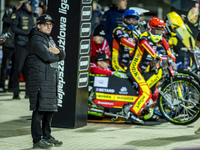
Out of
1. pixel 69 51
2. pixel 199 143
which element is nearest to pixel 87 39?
pixel 69 51

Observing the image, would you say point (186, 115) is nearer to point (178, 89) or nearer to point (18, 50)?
point (178, 89)

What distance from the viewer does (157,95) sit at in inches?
403

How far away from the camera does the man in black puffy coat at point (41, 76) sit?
741 centimetres

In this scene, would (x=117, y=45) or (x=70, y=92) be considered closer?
(x=70, y=92)

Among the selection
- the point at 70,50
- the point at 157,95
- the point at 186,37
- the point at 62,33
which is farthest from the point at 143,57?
the point at 186,37

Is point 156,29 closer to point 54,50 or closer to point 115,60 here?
point 115,60

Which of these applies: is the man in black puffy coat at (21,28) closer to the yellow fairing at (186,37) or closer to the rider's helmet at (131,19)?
the yellow fairing at (186,37)

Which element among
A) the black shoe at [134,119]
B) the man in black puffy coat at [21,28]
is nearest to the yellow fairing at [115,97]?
the black shoe at [134,119]

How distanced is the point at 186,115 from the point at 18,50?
16.3ft

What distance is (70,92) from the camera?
9.22 m

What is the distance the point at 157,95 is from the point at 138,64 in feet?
2.18

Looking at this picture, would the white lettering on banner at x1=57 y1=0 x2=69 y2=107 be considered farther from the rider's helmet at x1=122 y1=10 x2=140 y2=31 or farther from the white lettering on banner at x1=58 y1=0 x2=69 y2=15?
the rider's helmet at x1=122 y1=10 x2=140 y2=31

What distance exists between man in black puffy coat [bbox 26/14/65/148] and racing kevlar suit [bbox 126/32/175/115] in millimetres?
2738

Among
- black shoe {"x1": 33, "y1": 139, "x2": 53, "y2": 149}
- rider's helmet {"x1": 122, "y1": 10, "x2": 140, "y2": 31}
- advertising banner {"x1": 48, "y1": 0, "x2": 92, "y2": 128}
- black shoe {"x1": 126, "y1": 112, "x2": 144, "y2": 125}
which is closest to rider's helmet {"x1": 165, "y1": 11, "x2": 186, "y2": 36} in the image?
rider's helmet {"x1": 122, "y1": 10, "x2": 140, "y2": 31}
